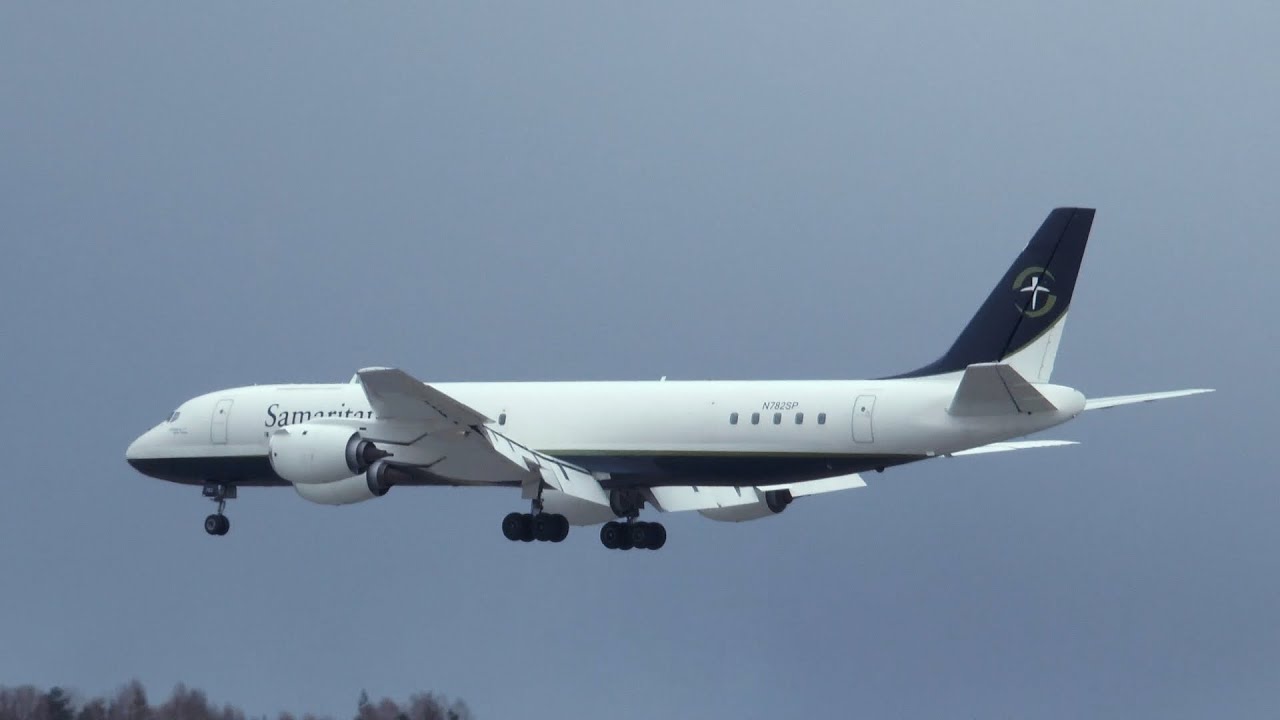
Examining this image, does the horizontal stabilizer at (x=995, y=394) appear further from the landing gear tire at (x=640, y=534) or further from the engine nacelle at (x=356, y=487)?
the engine nacelle at (x=356, y=487)

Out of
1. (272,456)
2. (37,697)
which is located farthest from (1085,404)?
(37,697)

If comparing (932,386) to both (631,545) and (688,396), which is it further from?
(631,545)

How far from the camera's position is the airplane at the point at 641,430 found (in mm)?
38125

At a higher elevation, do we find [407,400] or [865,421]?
[407,400]

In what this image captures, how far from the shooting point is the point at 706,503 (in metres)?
46.3

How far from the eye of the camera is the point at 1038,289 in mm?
38250

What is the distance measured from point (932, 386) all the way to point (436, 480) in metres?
11.4

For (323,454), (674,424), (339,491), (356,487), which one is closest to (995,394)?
(674,424)

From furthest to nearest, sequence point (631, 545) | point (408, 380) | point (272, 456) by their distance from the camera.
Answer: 1. point (631, 545)
2. point (272, 456)
3. point (408, 380)

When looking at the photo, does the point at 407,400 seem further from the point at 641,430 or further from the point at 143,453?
the point at 143,453

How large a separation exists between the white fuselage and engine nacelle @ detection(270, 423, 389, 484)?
110 inches

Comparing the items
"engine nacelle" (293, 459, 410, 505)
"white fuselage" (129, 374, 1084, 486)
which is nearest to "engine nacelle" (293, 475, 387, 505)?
"engine nacelle" (293, 459, 410, 505)

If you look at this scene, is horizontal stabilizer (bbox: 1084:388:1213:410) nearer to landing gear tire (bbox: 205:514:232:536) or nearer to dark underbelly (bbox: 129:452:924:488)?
dark underbelly (bbox: 129:452:924:488)

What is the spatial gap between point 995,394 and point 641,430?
825 cm
